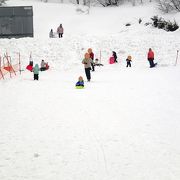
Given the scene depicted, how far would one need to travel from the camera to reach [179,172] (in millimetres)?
6539

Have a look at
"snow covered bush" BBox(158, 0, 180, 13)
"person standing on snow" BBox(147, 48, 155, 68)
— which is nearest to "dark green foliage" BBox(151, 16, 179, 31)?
"snow covered bush" BBox(158, 0, 180, 13)

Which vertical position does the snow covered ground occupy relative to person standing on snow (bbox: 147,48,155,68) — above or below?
below

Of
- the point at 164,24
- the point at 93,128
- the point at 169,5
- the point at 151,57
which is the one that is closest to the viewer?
the point at 93,128

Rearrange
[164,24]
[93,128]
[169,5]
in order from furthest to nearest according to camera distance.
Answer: [169,5], [164,24], [93,128]

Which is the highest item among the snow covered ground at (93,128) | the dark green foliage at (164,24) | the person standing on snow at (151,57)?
the dark green foliage at (164,24)

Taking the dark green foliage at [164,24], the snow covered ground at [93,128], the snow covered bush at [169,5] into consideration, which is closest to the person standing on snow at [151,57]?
the snow covered ground at [93,128]

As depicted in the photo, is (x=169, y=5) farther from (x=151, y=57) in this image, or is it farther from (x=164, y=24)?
(x=151, y=57)

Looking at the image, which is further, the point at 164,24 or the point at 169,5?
the point at 169,5

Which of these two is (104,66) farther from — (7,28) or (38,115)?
(38,115)

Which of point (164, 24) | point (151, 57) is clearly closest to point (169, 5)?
point (164, 24)

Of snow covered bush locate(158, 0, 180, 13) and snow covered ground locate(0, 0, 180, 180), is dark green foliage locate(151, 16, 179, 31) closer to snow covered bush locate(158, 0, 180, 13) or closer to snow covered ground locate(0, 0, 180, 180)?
snow covered bush locate(158, 0, 180, 13)

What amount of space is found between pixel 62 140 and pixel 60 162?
→ 51.0 inches

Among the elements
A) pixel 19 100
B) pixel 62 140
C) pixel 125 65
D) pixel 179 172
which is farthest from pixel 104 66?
pixel 179 172

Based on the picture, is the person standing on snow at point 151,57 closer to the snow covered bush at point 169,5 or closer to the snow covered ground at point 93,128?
the snow covered ground at point 93,128
